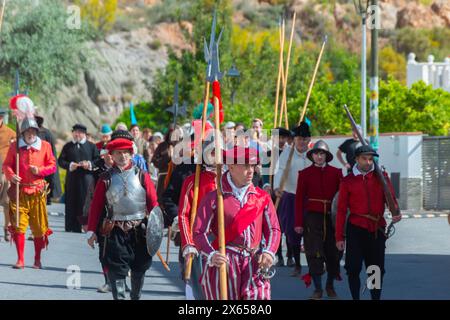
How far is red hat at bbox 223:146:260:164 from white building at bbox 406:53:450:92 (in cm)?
4884

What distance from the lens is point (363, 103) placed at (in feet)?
101

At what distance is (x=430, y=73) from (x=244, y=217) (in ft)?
164

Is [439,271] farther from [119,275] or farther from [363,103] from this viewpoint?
[363,103]

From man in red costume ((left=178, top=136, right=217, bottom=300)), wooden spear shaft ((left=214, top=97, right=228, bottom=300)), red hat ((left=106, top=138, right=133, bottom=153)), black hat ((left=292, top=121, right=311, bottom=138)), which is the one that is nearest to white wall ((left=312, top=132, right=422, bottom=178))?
black hat ((left=292, top=121, right=311, bottom=138))

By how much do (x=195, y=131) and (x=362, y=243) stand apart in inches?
73.7

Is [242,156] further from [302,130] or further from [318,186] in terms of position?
[302,130]

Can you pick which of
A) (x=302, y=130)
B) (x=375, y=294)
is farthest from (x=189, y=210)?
(x=302, y=130)

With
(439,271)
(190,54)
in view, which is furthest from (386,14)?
(439,271)

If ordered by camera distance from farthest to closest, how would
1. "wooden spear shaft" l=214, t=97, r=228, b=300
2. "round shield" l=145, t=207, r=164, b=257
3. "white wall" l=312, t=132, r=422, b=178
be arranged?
"white wall" l=312, t=132, r=422, b=178, "round shield" l=145, t=207, r=164, b=257, "wooden spear shaft" l=214, t=97, r=228, b=300

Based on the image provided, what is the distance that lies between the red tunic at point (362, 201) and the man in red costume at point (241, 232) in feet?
10.7

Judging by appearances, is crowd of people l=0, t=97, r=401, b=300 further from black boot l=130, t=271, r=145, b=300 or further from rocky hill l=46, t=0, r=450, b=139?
rocky hill l=46, t=0, r=450, b=139

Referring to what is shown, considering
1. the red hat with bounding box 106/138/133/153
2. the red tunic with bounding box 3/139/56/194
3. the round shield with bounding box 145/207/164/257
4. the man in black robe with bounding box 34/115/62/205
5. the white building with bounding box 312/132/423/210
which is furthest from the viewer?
the white building with bounding box 312/132/423/210

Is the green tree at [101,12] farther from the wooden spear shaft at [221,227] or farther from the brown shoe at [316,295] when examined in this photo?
the wooden spear shaft at [221,227]

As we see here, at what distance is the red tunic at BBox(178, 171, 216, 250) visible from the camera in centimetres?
952
